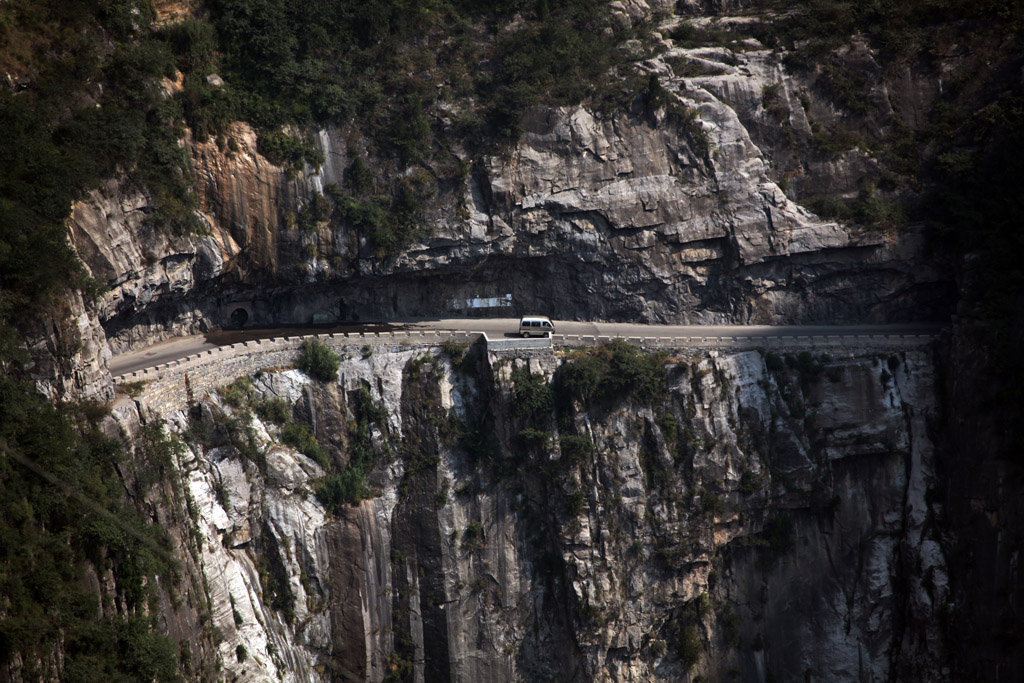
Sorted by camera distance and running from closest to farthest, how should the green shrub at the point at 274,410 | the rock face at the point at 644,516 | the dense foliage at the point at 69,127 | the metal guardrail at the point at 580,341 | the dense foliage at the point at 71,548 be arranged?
the dense foliage at the point at 71,548 → the dense foliage at the point at 69,127 → the green shrub at the point at 274,410 → the rock face at the point at 644,516 → the metal guardrail at the point at 580,341

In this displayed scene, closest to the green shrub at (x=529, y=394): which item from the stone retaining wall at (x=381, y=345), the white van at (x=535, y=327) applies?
the stone retaining wall at (x=381, y=345)

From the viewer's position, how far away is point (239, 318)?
5550cm

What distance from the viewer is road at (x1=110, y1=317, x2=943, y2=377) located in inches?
2061

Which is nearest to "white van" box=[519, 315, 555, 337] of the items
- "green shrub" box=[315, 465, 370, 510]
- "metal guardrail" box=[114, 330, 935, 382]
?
"metal guardrail" box=[114, 330, 935, 382]

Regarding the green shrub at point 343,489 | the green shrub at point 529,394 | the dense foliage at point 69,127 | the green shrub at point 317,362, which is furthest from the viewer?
the green shrub at point 529,394

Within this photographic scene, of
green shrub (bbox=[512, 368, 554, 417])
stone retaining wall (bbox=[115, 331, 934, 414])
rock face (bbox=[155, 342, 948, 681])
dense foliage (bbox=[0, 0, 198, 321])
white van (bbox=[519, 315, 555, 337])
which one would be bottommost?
rock face (bbox=[155, 342, 948, 681])

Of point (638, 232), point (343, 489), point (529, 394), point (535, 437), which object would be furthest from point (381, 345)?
point (638, 232)

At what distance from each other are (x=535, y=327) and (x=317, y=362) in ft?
47.3

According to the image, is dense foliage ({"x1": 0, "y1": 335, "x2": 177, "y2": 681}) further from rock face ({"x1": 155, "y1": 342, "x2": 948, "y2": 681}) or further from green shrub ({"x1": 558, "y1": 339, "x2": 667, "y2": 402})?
green shrub ({"x1": 558, "y1": 339, "x2": 667, "y2": 402})

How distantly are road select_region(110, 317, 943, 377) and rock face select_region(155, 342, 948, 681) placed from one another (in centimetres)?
331

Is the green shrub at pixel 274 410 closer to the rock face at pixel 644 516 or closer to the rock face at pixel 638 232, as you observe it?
the rock face at pixel 644 516

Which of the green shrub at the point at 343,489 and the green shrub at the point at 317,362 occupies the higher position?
the green shrub at the point at 317,362

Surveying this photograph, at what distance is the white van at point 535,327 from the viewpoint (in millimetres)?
53125

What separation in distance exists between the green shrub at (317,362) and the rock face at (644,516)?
27.6 inches
